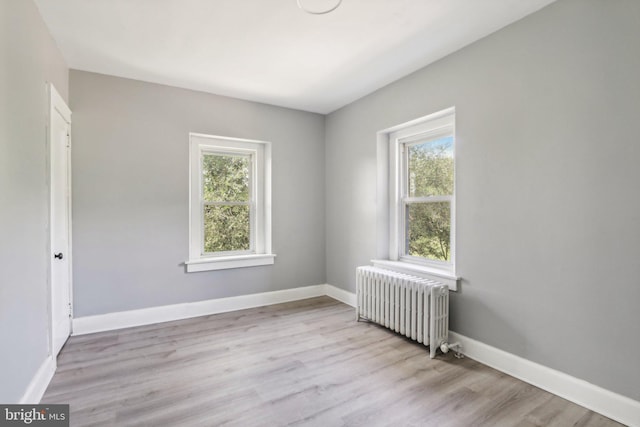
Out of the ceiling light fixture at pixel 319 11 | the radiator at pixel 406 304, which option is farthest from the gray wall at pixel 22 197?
the radiator at pixel 406 304

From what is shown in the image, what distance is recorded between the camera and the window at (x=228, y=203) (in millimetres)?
3834

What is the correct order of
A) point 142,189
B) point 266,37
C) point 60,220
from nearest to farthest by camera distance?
point 266,37
point 60,220
point 142,189

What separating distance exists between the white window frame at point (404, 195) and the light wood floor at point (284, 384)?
0.74 meters

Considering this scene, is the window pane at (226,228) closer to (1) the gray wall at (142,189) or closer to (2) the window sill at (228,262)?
(2) the window sill at (228,262)

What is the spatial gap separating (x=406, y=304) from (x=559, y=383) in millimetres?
1194

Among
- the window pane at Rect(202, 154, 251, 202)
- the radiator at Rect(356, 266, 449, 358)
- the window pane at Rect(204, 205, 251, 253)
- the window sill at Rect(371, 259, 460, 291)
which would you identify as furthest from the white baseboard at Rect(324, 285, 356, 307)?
the window pane at Rect(202, 154, 251, 202)

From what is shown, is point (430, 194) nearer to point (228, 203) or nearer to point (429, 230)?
point (429, 230)

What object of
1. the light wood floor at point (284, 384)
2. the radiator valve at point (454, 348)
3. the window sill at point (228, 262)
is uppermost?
the window sill at point (228, 262)

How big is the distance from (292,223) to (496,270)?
2.66 metres

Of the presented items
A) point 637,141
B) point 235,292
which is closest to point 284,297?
point 235,292

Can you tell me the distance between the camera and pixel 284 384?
2299mm

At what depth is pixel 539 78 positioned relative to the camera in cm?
224

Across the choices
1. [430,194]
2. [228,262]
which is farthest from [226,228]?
[430,194]

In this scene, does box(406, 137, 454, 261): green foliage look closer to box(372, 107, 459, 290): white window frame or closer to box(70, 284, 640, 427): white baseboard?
box(372, 107, 459, 290): white window frame
